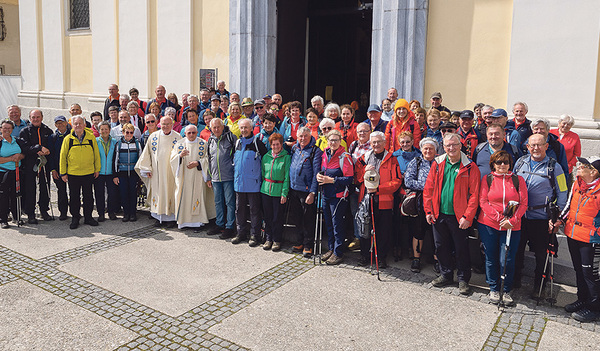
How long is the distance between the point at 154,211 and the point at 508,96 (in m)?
6.23

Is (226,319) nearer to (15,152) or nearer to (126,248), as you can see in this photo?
(126,248)

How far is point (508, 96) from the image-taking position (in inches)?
357

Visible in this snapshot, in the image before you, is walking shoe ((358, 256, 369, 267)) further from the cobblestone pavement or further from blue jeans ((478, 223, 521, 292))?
blue jeans ((478, 223, 521, 292))

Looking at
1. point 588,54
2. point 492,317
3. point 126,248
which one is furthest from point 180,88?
point 492,317

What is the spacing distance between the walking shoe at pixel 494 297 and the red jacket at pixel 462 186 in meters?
0.82

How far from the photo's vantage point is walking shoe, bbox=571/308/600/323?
5277 millimetres

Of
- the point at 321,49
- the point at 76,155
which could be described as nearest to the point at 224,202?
the point at 76,155

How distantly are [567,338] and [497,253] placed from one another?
112 centimetres

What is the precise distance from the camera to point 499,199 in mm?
5582

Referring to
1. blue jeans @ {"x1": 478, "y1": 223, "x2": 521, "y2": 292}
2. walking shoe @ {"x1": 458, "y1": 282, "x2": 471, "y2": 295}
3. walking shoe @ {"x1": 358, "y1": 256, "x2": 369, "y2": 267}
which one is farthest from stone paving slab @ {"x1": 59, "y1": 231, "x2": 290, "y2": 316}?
blue jeans @ {"x1": 478, "y1": 223, "x2": 521, "y2": 292}

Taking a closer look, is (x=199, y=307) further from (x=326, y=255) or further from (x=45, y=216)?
(x=45, y=216)

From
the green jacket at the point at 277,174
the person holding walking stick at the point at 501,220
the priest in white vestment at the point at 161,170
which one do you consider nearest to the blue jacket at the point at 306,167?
the green jacket at the point at 277,174

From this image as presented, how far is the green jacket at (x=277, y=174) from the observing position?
725cm

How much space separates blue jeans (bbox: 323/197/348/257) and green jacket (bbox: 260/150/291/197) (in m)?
0.66
